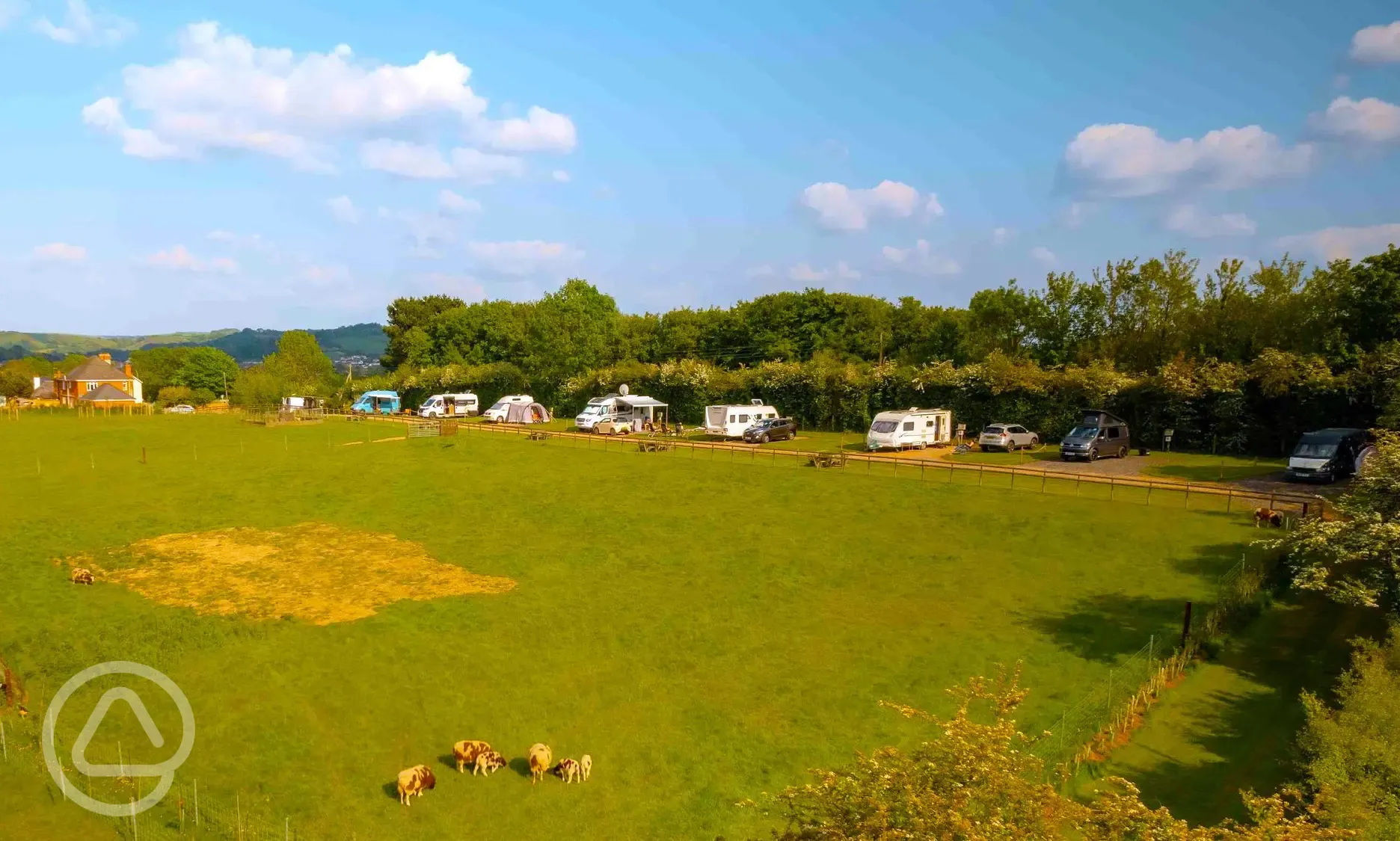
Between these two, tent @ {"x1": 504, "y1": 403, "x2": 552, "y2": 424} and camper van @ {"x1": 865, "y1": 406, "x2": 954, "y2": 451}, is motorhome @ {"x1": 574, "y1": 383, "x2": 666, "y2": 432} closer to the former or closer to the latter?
tent @ {"x1": 504, "y1": 403, "x2": 552, "y2": 424}

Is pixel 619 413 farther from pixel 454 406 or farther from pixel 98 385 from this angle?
pixel 98 385

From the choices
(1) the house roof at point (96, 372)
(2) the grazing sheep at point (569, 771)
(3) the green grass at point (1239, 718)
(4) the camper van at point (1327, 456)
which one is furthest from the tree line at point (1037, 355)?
(1) the house roof at point (96, 372)

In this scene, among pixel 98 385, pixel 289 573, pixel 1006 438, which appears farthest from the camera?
pixel 98 385

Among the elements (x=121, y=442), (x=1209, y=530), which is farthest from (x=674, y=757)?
(x=121, y=442)

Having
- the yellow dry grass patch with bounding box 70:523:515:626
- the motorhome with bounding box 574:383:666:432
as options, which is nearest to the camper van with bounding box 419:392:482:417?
the motorhome with bounding box 574:383:666:432

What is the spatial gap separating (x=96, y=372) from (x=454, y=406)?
6485 centimetres

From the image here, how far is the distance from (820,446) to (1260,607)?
2848 cm

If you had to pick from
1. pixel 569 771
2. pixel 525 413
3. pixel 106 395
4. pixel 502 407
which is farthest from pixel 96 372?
pixel 569 771

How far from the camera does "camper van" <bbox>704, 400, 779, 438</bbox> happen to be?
5216 centimetres

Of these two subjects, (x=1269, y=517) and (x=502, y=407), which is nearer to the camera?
(x=1269, y=517)

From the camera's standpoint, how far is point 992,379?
159 feet

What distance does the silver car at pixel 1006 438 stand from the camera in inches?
1735

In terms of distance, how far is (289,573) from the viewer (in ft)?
83.4

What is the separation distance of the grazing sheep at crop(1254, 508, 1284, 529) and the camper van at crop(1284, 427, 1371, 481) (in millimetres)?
6655
